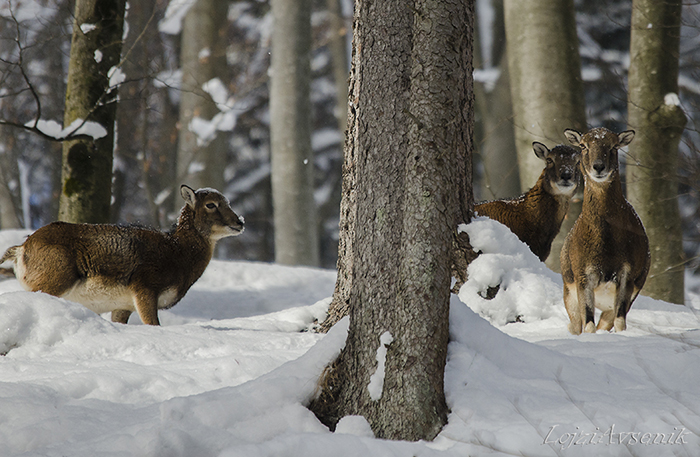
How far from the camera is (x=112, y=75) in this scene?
7691 millimetres

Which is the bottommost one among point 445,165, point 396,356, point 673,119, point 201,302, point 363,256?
point 201,302

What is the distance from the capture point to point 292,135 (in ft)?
43.2

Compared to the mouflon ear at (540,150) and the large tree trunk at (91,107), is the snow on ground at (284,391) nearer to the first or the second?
the mouflon ear at (540,150)

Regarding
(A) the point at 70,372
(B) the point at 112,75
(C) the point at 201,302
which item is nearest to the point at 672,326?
(A) the point at 70,372

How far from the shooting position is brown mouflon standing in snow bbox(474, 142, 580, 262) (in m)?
6.77

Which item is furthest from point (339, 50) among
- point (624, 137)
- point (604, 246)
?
point (604, 246)

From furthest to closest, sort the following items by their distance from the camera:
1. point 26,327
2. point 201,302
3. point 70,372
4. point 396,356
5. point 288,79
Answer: point 288,79, point 201,302, point 26,327, point 70,372, point 396,356

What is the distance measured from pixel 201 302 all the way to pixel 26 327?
3640 millimetres

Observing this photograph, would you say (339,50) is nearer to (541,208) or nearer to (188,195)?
(188,195)

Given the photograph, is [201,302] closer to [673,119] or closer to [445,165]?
[445,165]

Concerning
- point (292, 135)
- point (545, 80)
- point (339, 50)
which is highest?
point (339, 50)

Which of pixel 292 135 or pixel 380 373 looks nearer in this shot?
pixel 380 373

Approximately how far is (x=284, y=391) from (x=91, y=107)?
19.1 ft

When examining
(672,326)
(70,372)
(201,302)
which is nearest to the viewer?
(70,372)
